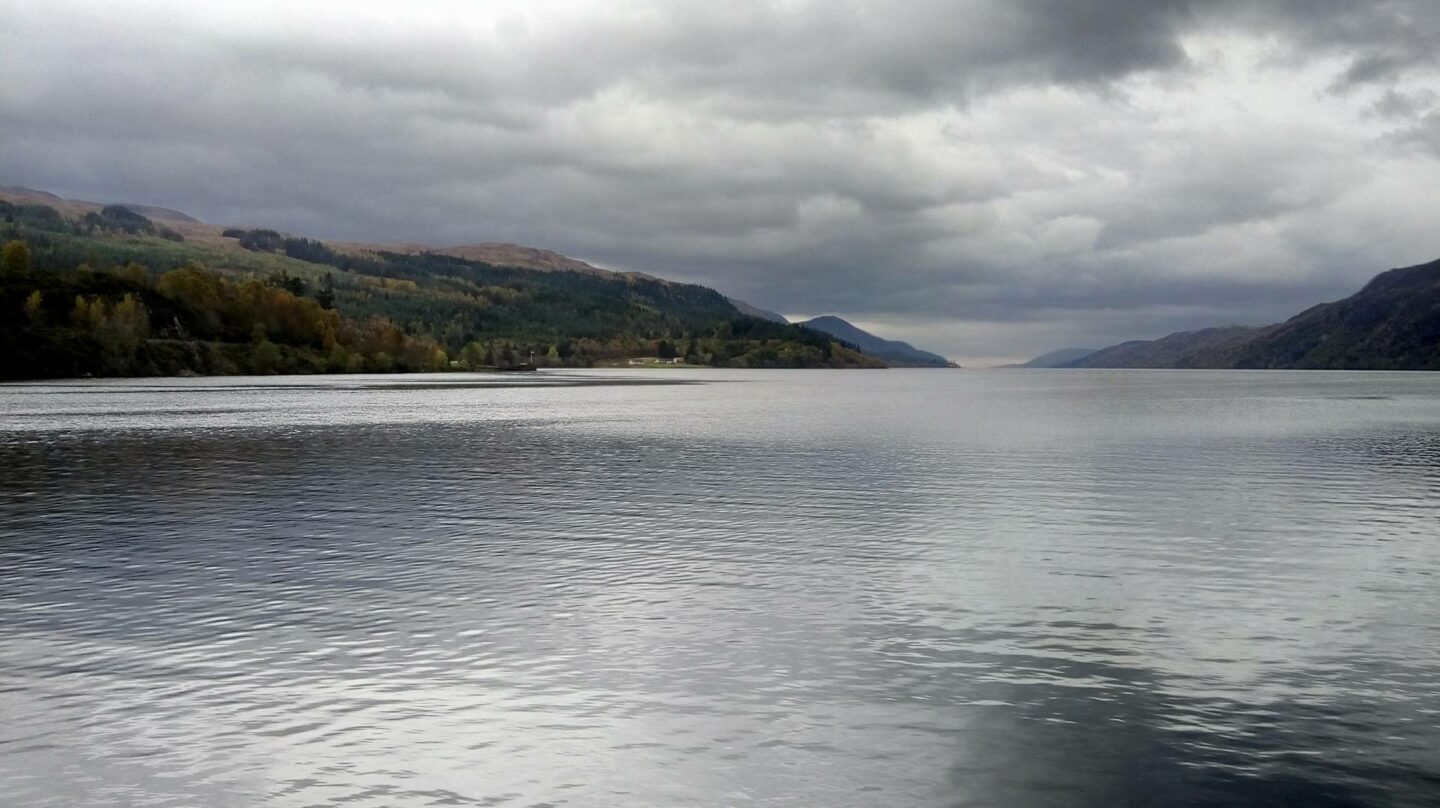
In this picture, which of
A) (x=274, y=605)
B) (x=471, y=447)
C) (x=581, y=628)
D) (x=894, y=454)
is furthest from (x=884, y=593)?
(x=471, y=447)

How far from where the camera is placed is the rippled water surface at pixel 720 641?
1720 cm

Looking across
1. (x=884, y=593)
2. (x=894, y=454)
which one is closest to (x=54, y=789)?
(x=884, y=593)

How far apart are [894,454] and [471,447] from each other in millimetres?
32826

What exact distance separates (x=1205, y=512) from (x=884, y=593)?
23607 millimetres

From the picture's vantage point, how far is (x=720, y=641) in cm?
2544

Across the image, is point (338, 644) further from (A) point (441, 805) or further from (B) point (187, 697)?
(A) point (441, 805)

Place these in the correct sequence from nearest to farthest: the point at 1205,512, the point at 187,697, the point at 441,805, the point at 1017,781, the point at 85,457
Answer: the point at 441,805 → the point at 1017,781 → the point at 187,697 → the point at 1205,512 → the point at 85,457

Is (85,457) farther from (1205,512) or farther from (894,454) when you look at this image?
(1205,512)

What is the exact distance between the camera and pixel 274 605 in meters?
29.3

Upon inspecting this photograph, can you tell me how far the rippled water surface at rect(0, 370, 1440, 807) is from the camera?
56.4ft

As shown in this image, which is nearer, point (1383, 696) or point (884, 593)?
point (1383, 696)

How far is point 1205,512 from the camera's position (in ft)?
157

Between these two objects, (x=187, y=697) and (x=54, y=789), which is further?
(x=187, y=697)

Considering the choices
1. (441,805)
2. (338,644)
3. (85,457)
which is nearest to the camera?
(441,805)
